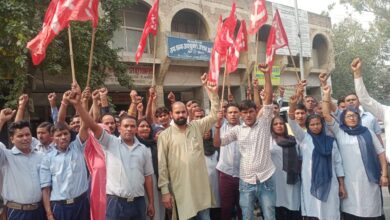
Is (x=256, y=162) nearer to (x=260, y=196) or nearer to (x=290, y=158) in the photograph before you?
(x=260, y=196)

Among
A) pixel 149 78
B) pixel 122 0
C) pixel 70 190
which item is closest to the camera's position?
pixel 70 190

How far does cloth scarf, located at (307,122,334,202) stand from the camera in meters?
3.96

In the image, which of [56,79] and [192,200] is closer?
[192,200]

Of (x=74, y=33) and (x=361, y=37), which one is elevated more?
(x=361, y=37)

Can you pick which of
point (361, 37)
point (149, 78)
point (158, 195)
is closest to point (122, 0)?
point (149, 78)

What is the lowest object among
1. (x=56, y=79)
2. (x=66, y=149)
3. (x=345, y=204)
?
(x=345, y=204)

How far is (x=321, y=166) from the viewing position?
3980 millimetres

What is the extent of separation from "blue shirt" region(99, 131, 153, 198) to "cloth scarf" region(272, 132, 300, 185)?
1.67 m

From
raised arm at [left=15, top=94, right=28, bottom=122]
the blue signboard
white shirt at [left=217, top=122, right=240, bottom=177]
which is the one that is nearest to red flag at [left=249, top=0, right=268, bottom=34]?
white shirt at [left=217, top=122, right=240, bottom=177]

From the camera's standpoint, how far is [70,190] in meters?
3.57

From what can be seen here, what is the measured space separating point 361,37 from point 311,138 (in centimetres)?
2488

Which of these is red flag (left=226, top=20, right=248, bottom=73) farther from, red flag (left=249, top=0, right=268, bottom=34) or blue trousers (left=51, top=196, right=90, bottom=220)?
blue trousers (left=51, top=196, right=90, bottom=220)

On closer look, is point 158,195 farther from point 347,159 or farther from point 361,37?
point 361,37

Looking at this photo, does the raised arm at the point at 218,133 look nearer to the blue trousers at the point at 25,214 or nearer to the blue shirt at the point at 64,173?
the blue shirt at the point at 64,173
